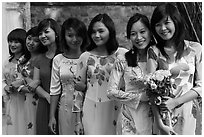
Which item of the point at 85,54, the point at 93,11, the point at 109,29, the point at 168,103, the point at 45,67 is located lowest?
the point at 168,103

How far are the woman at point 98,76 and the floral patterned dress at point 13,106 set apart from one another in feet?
3.04

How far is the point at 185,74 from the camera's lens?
12.5 feet

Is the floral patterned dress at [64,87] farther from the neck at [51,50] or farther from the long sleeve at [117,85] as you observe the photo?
the long sleeve at [117,85]

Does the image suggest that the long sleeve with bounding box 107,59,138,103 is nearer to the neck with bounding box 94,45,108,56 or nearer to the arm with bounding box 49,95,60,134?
the neck with bounding box 94,45,108,56

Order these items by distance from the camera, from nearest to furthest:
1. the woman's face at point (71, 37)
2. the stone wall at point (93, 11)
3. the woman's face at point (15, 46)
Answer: the woman's face at point (71, 37)
the woman's face at point (15, 46)
the stone wall at point (93, 11)

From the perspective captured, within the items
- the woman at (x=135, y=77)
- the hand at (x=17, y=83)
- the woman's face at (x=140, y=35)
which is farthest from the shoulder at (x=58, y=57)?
the woman's face at (x=140, y=35)

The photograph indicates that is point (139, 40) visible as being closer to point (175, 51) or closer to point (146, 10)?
point (175, 51)

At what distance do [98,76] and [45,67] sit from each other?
28.7 inches

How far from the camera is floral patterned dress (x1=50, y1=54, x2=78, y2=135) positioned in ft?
14.3

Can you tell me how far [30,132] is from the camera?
4805 mm

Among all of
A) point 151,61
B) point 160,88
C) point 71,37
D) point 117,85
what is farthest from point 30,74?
point 160,88

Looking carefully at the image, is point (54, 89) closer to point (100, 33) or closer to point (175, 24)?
point (100, 33)

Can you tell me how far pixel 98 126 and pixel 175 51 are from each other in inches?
40.4

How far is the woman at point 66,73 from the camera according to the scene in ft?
14.2
